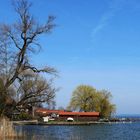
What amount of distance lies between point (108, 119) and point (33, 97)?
4612 inches

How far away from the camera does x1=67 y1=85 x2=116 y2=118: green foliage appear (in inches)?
5522

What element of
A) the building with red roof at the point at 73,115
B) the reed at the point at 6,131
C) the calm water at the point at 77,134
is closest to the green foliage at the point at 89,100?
the building with red roof at the point at 73,115

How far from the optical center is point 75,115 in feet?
471

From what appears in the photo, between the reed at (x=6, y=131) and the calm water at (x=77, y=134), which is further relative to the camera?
the calm water at (x=77, y=134)

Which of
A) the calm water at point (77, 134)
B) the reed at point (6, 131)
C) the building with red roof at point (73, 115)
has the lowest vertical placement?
the calm water at point (77, 134)

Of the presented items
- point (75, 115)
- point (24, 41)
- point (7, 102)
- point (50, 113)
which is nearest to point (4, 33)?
point (24, 41)

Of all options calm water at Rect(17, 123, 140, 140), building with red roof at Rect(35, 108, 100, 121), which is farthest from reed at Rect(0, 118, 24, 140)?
building with red roof at Rect(35, 108, 100, 121)

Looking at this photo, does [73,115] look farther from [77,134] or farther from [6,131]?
[6,131]

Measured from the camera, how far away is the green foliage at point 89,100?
140 m

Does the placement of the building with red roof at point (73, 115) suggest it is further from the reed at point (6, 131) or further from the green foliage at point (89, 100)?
the reed at point (6, 131)

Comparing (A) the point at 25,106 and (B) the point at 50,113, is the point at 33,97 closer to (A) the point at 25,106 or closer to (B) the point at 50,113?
(A) the point at 25,106

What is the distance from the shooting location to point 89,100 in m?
142

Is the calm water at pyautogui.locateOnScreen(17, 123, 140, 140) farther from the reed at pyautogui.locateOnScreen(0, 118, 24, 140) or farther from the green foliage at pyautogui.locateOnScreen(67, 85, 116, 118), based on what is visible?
the green foliage at pyautogui.locateOnScreen(67, 85, 116, 118)

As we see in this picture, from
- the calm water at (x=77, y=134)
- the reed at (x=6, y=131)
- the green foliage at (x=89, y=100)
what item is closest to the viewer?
the reed at (x=6, y=131)
